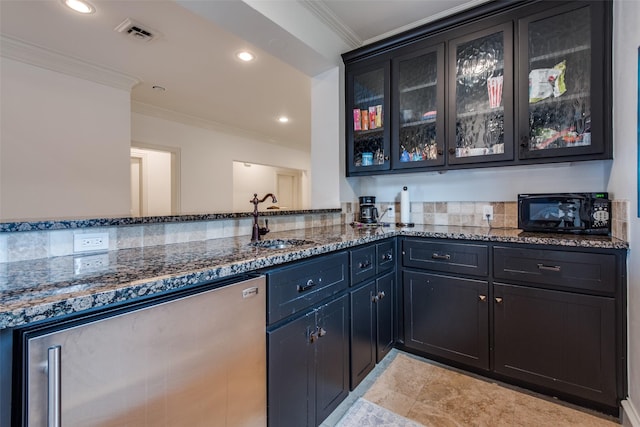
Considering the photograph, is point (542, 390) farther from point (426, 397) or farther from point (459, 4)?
point (459, 4)

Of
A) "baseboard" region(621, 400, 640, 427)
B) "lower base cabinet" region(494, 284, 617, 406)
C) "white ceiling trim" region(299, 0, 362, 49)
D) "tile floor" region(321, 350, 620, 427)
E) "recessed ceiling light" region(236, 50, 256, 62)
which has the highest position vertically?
"white ceiling trim" region(299, 0, 362, 49)

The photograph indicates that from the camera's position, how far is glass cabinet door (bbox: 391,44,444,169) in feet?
7.05

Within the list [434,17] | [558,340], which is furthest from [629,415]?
[434,17]

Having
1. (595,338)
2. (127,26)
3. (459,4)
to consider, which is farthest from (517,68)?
(127,26)

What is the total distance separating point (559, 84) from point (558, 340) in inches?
58.4

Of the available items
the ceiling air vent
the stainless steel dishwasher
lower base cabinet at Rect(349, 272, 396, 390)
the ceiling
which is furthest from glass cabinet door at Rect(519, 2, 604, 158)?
the ceiling air vent

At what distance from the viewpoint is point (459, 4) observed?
213 cm

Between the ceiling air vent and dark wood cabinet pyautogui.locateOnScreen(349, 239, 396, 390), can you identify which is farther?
the ceiling air vent

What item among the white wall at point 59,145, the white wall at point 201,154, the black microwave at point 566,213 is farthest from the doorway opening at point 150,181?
the black microwave at point 566,213

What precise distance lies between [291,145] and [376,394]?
559 centimetres

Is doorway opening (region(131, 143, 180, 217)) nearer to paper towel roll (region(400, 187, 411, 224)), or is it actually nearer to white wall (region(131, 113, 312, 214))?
white wall (region(131, 113, 312, 214))

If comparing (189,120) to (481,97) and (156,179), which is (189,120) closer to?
(156,179)

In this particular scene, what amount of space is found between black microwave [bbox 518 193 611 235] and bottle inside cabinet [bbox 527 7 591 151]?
1.07 feet

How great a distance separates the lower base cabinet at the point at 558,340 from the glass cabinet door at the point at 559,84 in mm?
857
